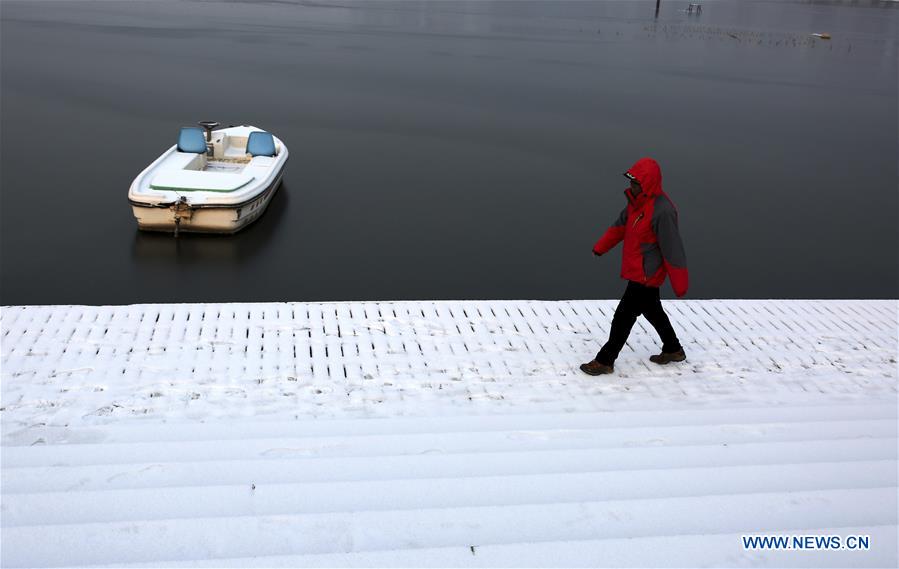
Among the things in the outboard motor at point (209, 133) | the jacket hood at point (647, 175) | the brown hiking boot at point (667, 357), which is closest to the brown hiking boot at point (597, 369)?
the brown hiking boot at point (667, 357)

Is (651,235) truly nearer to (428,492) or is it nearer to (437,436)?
(437,436)

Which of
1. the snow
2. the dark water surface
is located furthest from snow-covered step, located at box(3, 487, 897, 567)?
the dark water surface

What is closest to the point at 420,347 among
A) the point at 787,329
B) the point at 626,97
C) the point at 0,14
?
the point at 787,329

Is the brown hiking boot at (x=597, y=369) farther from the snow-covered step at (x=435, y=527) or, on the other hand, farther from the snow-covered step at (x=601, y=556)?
the snow-covered step at (x=601, y=556)

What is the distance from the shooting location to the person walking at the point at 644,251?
4.60 meters

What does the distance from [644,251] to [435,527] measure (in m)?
2.43

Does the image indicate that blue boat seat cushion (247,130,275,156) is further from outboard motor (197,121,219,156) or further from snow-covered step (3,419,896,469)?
snow-covered step (3,419,896,469)

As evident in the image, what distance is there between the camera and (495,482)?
3.38 meters

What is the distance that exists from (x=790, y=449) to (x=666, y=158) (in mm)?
16861

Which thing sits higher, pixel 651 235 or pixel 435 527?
pixel 651 235

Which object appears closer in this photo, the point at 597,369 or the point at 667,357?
the point at 597,369

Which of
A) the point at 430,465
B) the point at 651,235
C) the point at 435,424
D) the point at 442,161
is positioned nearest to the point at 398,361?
the point at 435,424

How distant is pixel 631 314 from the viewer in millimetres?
4984

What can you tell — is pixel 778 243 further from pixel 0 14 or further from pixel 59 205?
pixel 0 14
